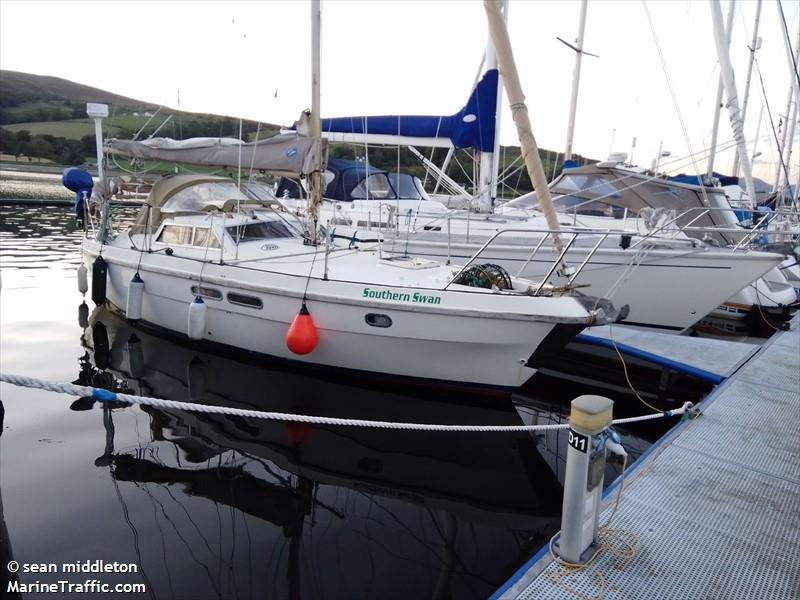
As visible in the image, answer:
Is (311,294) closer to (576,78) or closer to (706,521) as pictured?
(706,521)

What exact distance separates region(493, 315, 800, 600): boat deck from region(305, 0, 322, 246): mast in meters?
5.34

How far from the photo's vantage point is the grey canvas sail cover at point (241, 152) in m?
7.49

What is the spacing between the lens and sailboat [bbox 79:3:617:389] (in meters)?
5.81

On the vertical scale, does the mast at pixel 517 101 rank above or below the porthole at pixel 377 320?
above

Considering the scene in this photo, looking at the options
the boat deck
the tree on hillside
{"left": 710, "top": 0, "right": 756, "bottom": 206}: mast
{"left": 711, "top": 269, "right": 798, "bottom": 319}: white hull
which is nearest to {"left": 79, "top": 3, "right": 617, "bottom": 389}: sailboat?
the boat deck

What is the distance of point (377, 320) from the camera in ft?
19.9

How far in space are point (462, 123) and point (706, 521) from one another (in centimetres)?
863

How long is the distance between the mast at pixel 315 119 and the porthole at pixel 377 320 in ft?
7.58

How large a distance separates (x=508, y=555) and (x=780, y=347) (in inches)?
229

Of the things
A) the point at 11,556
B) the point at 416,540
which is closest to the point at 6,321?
the point at 11,556

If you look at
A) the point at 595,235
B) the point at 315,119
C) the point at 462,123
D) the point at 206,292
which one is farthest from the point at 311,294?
the point at 462,123

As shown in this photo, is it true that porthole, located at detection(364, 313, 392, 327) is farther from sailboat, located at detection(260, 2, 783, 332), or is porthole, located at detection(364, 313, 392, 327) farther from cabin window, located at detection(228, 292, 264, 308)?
sailboat, located at detection(260, 2, 783, 332)

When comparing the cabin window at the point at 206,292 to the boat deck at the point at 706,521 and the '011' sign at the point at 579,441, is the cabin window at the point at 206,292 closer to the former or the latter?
the boat deck at the point at 706,521

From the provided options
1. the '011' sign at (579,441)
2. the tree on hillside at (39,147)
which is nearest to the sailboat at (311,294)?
the '011' sign at (579,441)
